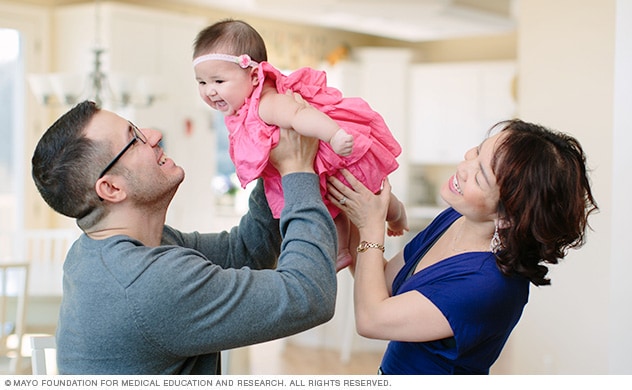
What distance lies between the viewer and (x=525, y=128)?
173 centimetres

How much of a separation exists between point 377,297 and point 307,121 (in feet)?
1.33

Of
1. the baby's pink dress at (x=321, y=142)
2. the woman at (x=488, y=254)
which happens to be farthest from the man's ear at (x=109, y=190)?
the woman at (x=488, y=254)

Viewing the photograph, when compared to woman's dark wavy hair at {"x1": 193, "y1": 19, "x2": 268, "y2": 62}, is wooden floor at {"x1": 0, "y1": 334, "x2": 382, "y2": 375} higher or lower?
lower

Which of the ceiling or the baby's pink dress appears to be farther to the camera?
the ceiling

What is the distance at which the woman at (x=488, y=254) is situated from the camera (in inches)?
65.4

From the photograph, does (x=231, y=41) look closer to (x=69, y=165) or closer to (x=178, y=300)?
(x=69, y=165)

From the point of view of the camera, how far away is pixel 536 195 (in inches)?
65.1

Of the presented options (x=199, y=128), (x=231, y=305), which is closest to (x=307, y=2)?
(x=199, y=128)

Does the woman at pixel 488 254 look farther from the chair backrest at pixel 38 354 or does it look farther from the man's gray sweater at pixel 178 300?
the chair backrest at pixel 38 354

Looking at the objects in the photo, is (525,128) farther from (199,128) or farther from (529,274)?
(199,128)

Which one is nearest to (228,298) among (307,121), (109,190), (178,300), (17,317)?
(178,300)

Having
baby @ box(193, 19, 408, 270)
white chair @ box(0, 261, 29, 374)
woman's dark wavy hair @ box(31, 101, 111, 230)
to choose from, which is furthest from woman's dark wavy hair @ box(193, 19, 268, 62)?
white chair @ box(0, 261, 29, 374)

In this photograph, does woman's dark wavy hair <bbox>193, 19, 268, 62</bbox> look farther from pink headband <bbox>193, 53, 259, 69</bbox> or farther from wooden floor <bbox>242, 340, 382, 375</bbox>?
wooden floor <bbox>242, 340, 382, 375</bbox>

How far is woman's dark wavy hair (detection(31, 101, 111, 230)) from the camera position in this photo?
61.4 inches
